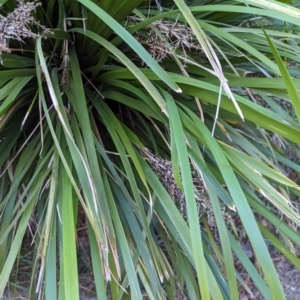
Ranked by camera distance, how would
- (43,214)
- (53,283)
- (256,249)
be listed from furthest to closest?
(43,214), (53,283), (256,249)

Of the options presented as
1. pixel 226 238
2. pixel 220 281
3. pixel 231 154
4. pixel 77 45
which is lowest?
pixel 220 281

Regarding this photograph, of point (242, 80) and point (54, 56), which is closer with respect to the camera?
point (242, 80)

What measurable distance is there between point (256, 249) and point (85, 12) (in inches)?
19.9

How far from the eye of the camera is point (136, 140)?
2.18 feet

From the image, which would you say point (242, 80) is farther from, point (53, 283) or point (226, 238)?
point (53, 283)

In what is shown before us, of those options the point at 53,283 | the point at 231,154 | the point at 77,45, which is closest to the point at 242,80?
the point at 231,154

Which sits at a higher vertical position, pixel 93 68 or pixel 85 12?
pixel 85 12

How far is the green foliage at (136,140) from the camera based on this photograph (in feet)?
1.66

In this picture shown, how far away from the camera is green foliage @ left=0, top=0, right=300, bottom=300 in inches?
20.0

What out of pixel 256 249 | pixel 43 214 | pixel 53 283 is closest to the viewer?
pixel 256 249

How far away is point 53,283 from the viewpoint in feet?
1.87

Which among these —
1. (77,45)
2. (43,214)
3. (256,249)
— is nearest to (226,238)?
(256,249)

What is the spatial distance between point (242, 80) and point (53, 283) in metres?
0.45

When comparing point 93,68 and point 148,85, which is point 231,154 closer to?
point 148,85
